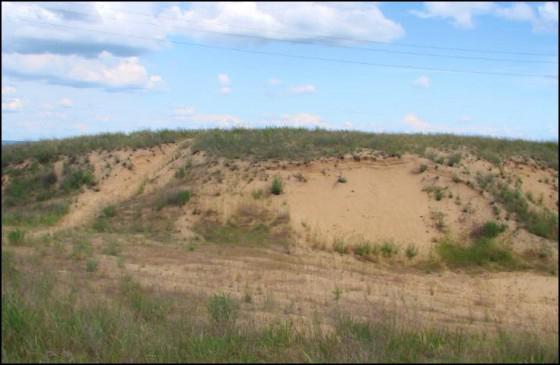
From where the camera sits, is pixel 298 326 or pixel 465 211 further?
pixel 465 211

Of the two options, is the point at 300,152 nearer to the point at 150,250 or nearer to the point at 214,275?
the point at 150,250

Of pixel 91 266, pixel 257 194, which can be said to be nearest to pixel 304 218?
pixel 257 194

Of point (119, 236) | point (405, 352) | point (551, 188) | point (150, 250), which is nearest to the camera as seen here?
point (405, 352)

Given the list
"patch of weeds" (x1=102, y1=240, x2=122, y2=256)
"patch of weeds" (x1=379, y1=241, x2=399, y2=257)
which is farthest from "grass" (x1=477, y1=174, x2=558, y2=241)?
"patch of weeds" (x1=102, y1=240, x2=122, y2=256)

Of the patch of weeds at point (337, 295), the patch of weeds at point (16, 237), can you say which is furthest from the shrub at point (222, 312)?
the patch of weeds at point (16, 237)

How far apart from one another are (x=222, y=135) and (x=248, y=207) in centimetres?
604

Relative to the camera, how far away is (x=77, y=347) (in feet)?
18.7

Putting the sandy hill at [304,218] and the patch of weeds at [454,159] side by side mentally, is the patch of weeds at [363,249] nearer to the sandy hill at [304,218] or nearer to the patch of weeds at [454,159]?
the sandy hill at [304,218]

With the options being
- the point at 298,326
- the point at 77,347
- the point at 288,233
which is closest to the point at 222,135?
the point at 288,233

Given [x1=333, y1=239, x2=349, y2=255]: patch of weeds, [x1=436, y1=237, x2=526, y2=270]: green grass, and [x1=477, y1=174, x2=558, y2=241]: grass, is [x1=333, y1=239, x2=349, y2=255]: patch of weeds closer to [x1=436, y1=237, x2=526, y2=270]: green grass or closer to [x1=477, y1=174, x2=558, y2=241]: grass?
[x1=436, y1=237, x2=526, y2=270]: green grass

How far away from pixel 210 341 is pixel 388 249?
11791mm

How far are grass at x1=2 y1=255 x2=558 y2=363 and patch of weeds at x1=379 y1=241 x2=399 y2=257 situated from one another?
395 inches

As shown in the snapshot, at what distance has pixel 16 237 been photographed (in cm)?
920

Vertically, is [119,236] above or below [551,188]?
below
